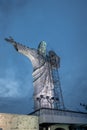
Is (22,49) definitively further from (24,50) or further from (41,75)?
(41,75)

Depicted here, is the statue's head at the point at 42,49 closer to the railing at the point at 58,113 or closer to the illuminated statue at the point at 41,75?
the illuminated statue at the point at 41,75

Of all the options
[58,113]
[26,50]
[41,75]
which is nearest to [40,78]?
[41,75]

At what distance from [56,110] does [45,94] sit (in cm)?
359

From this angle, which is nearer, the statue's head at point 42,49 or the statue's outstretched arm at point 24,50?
the statue's outstretched arm at point 24,50

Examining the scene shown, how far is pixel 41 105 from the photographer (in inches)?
1287

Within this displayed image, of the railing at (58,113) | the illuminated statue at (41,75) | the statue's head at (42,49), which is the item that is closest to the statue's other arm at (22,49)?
the illuminated statue at (41,75)

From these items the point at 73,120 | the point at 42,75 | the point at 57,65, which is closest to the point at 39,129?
the point at 73,120

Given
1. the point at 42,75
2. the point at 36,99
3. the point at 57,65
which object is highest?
the point at 57,65

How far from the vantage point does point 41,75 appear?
3491cm

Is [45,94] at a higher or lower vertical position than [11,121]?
higher

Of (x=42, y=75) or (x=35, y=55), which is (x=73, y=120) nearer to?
(x=42, y=75)

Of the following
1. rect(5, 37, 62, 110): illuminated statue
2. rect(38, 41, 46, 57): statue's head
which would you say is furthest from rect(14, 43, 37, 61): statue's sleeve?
rect(38, 41, 46, 57): statue's head

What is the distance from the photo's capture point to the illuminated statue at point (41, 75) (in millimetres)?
33375

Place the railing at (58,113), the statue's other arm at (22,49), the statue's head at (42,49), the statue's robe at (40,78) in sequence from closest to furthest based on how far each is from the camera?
the railing at (58,113) → the statue's robe at (40,78) → the statue's other arm at (22,49) → the statue's head at (42,49)
